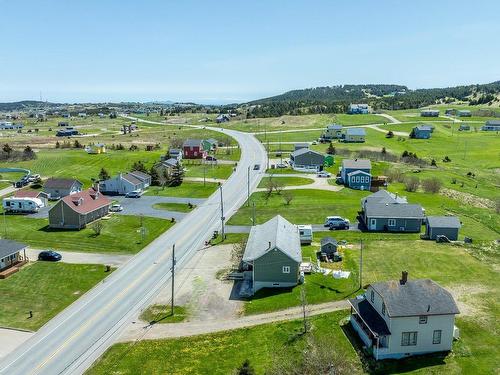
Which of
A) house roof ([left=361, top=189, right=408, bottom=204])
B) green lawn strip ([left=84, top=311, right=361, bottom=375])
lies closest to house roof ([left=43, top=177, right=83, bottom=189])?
house roof ([left=361, top=189, right=408, bottom=204])

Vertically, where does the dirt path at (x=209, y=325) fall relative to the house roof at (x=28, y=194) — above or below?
below

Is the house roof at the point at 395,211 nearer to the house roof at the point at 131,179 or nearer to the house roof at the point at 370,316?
the house roof at the point at 370,316

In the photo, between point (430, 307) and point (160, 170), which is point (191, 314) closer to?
point (430, 307)

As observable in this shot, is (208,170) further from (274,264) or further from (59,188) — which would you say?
(274,264)

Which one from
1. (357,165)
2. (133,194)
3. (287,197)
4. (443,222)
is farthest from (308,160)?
(443,222)

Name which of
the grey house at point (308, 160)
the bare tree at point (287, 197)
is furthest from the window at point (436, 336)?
the grey house at point (308, 160)

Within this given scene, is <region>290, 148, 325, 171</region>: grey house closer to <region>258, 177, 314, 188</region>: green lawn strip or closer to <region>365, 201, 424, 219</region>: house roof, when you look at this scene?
<region>258, 177, 314, 188</region>: green lawn strip
